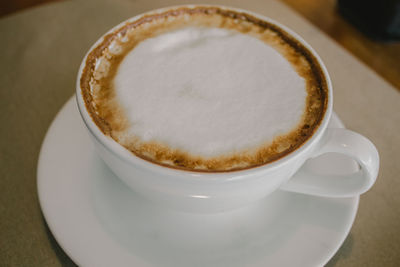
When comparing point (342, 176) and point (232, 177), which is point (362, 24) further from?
point (232, 177)

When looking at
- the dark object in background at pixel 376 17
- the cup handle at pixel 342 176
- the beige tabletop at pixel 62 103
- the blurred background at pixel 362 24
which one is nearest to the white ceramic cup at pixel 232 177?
the cup handle at pixel 342 176

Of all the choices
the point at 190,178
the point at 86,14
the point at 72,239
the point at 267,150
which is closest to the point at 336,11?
the point at 86,14

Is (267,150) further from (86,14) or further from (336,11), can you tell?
(336,11)

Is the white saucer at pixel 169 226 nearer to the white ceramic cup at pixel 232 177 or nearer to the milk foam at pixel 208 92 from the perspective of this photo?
the white ceramic cup at pixel 232 177

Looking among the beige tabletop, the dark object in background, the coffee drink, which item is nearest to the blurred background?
the dark object in background

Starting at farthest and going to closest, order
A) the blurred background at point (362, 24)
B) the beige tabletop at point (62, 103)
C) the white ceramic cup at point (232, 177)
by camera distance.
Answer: the blurred background at point (362, 24) < the beige tabletop at point (62, 103) < the white ceramic cup at point (232, 177)

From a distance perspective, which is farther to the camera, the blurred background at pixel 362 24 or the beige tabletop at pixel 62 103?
the blurred background at pixel 362 24

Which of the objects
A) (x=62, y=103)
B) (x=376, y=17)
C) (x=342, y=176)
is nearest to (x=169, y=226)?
(x=342, y=176)
